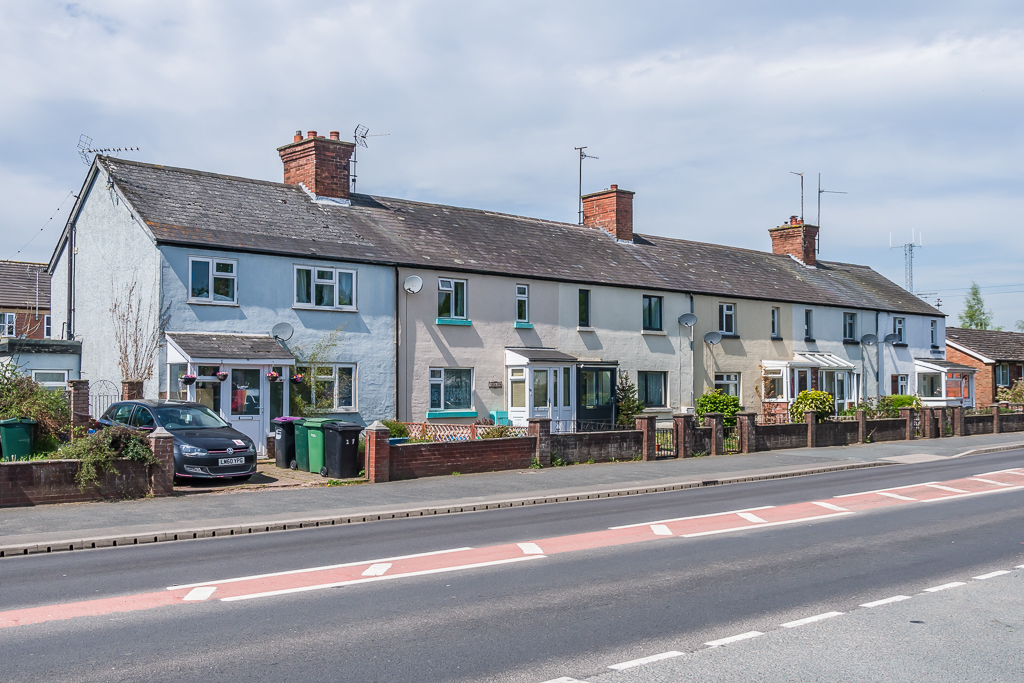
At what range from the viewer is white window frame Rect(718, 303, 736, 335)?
118 ft

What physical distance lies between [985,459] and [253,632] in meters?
24.2

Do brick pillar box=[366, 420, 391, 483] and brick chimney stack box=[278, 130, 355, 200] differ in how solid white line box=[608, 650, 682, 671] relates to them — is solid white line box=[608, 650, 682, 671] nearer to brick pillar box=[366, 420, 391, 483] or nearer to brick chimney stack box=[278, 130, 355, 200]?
brick pillar box=[366, 420, 391, 483]

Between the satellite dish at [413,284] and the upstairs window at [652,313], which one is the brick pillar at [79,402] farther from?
the upstairs window at [652,313]

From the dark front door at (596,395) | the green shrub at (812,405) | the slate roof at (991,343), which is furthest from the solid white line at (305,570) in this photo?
the slate roof at (991,343)

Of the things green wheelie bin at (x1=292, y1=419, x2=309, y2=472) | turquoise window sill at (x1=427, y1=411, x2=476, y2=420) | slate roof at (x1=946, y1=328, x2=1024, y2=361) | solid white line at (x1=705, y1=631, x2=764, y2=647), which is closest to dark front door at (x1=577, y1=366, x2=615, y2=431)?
turquoise window sill at (x1=427, y1=411, x2=476, y2=420)

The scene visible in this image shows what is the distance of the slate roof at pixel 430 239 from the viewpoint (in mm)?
24188

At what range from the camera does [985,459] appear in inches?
1004

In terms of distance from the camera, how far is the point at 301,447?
65.7 feet

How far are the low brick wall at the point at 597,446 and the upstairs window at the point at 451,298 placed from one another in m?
6.90

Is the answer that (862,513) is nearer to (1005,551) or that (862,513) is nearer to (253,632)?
(1005,551)

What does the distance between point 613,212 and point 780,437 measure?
12.8 m

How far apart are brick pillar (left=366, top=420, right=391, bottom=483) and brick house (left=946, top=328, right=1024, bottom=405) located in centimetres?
4809

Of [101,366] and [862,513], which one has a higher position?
[101,366]

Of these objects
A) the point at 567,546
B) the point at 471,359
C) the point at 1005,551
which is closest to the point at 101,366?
the point at 471,359
